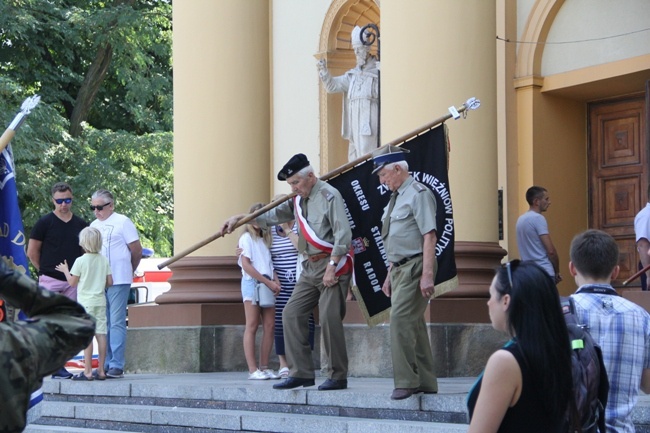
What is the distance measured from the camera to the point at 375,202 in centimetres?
1038

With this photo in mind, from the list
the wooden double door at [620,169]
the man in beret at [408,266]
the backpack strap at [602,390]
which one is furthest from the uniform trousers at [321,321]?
the backpack strap at [602,390]

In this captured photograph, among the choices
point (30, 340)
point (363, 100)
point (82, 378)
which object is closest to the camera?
point (30, 340)

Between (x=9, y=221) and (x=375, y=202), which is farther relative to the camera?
(x=375, y=202)

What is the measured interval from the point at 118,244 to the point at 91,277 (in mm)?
648

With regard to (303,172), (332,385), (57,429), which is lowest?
(57,429)

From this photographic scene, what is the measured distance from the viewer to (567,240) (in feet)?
44.6

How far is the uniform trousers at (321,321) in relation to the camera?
9930 mm

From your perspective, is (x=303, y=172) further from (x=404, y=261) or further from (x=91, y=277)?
(x=91, y=277)

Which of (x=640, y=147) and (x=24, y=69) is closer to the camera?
(x=640, y=147)

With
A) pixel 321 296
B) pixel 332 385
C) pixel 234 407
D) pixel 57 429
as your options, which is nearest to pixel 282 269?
pixel 234 407

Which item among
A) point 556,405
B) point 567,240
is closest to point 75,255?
point 567,240

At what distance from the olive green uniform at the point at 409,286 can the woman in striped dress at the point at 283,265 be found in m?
2.12

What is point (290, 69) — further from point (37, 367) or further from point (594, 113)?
point (37, 367)

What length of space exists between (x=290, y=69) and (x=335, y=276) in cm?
551
